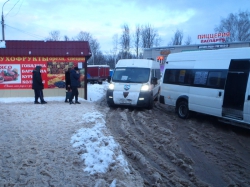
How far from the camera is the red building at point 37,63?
1346 cm

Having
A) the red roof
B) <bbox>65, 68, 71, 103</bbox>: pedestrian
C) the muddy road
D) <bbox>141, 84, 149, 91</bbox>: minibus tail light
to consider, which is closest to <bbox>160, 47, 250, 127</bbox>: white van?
the muddy road

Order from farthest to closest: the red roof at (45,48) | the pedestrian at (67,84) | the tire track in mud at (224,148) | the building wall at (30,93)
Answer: the building wall at (30,93) < the red roof at (45,48) < the pedestrian at (67,84) < the tire track in mud at (224,148)

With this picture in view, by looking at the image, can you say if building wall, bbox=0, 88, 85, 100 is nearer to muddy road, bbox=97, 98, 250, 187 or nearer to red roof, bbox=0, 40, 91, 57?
red roof, bbox=0, 40, 91, 57

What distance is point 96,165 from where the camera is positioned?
15.5 feet

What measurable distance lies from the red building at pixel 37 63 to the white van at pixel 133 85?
241 centimetres

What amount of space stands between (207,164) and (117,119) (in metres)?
4.89

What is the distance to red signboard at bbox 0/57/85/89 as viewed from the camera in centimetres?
1352

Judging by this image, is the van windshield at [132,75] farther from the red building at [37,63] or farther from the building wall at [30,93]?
the building wall at [30,93]

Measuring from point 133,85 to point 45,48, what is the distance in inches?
217

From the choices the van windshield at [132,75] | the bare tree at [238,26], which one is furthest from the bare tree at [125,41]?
the van windshield at [132,75]

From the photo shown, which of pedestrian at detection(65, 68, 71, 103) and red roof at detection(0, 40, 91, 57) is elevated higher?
red roof at detection(0, 40, 91, 57)

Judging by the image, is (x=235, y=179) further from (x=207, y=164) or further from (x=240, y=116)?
(x=240, y=116)

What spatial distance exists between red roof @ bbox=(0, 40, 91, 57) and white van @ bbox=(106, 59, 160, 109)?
245cm

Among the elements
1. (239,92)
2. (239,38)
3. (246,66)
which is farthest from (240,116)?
(239,38)
